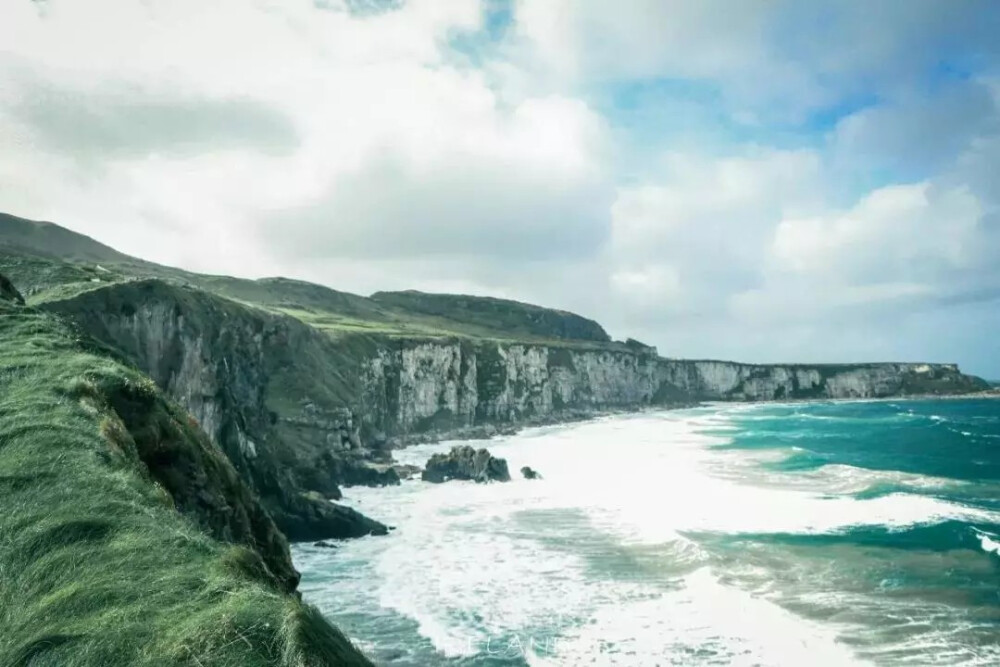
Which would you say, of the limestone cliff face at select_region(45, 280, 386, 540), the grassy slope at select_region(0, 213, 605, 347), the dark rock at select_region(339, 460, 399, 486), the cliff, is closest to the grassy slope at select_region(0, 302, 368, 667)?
the cliff

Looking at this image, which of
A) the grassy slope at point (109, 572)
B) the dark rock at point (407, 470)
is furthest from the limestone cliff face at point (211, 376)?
the grassy slope at point (109, 572)

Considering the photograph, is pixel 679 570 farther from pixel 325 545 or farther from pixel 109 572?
pixel 109 572

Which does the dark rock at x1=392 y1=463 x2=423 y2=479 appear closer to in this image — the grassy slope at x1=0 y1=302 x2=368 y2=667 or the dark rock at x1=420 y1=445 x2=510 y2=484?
the dark rock at x1=420 y1=445 x2=510 y2=484

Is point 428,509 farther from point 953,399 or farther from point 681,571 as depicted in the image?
point 953,399

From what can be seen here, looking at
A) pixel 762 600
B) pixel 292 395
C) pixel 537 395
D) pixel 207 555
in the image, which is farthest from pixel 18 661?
pixel 537 395

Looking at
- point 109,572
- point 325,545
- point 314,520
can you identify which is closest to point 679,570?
point 325,545

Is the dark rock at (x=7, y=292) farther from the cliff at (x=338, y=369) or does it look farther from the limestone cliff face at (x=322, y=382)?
the limestone cliff face at (x=322, y=382)
